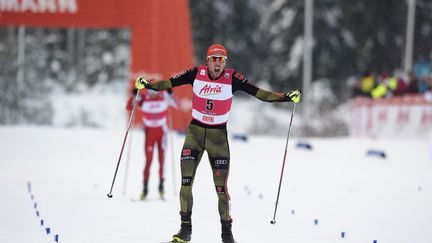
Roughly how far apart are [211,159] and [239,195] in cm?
508

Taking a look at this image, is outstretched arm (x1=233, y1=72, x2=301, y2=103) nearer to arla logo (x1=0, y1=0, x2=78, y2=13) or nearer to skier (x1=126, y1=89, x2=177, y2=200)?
skier (x1=126, y1=89, x2=177, y2=200)

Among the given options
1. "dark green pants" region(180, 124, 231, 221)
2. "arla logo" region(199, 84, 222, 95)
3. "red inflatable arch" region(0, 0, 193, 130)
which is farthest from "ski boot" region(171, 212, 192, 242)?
"red inflatable arch" region(0, 0, 193, 130)

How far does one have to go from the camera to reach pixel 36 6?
2795 cm

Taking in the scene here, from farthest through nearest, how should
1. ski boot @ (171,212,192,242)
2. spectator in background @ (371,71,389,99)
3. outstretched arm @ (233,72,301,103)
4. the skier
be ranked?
spectator in background @ (371,71,389,99) → the skier → outstretched arm @ (233,72,301,103) → ski boot @ (171,212,192,242)

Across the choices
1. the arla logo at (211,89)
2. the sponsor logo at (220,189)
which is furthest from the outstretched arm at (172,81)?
the sponsor logo at (220,189)

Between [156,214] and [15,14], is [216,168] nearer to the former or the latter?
[156,214]

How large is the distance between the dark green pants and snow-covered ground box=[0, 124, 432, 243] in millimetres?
568

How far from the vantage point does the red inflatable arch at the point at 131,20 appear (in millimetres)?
27656

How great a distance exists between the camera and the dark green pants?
8922mm

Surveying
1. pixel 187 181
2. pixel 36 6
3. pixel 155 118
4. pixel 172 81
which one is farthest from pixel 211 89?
pixel 36 6

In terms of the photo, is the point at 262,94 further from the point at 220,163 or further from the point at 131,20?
the point at 131,20

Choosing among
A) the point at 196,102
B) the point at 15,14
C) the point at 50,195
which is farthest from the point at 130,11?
the point at 196,102

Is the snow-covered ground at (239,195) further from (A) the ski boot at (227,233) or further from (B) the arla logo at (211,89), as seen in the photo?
(B) the arla logo at (211,89)

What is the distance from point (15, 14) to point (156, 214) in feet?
60.5
